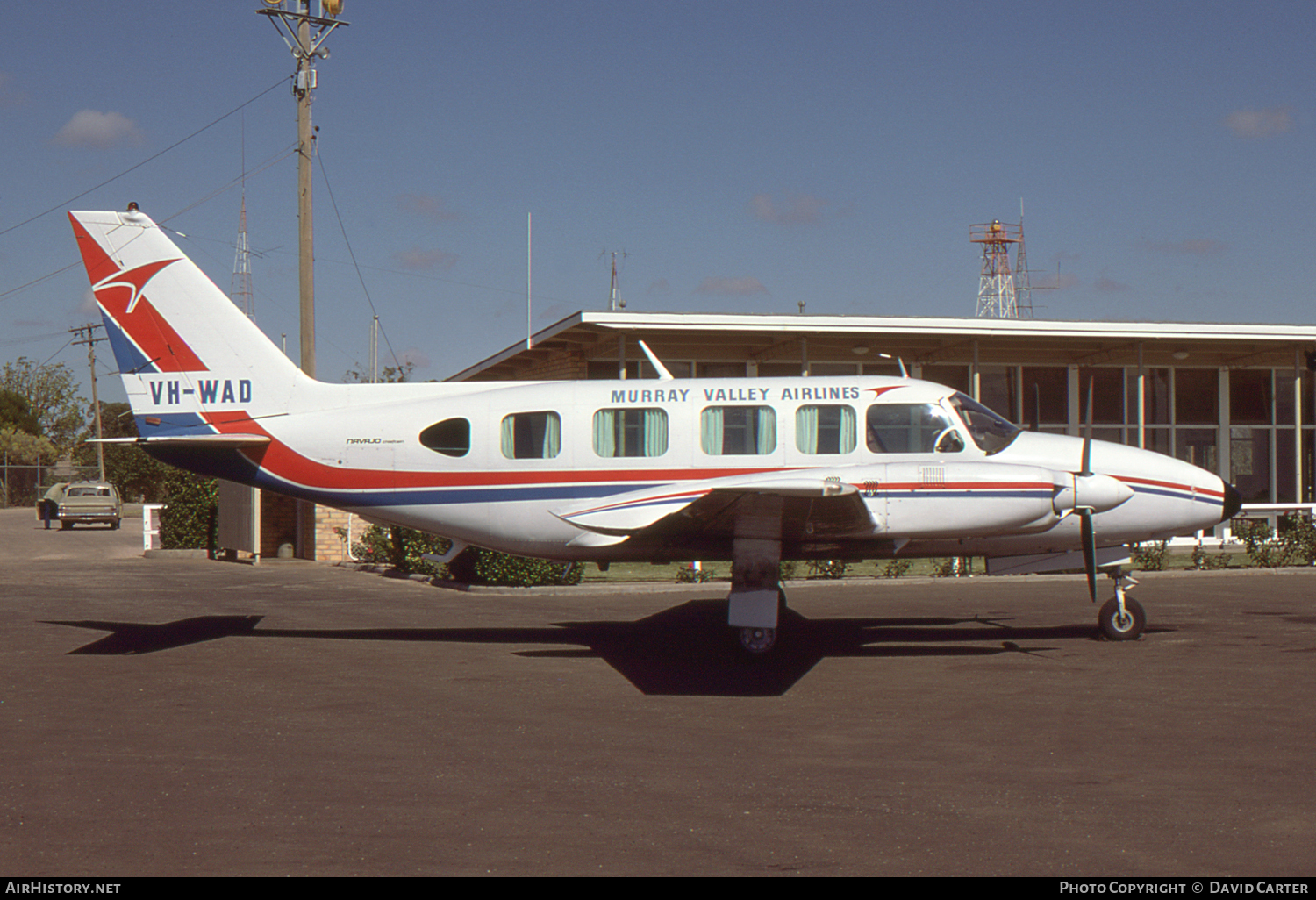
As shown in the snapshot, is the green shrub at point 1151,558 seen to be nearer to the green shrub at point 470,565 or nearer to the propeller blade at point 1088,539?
the propeller blade at point 1088,539

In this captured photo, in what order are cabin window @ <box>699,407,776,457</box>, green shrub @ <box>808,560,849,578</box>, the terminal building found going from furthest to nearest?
the terminal building < green shrub @ <box>808,560,849,578</box> < cabin window @ <box>699,407,776,457</box>

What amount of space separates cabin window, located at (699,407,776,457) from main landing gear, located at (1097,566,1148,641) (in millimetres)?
4155

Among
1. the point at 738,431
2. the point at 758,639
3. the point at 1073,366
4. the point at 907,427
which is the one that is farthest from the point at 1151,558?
the point at 758,639

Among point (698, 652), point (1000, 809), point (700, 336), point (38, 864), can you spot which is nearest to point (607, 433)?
point (698, 652)

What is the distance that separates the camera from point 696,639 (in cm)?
1260

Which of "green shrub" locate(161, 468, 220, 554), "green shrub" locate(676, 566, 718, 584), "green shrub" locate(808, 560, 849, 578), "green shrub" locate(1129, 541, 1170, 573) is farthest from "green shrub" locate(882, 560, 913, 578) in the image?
"green shrub" locate(161, 468, 220, 554)

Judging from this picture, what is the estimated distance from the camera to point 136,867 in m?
5.01

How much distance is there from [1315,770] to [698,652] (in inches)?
245

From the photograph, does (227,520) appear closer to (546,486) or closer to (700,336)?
(700,336)

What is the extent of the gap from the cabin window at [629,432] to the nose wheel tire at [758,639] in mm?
2230

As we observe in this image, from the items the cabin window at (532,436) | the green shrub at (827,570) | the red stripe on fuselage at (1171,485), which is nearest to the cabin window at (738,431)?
the cabin window at (532,436)

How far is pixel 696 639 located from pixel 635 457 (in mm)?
2372

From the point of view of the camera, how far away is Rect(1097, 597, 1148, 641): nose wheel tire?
11883mm

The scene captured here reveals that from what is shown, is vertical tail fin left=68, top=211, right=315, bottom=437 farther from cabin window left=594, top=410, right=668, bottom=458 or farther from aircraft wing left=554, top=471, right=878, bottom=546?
aircraft wing left=554, top=471, right=878, bottom=546
